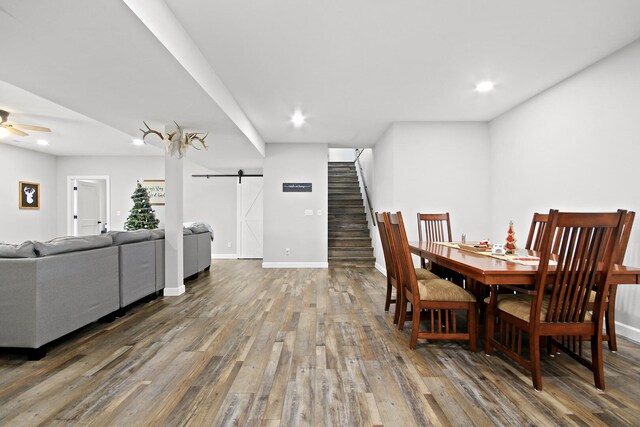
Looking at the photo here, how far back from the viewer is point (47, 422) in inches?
60.1

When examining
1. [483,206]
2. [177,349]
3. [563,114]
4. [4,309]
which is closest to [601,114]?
[563,114]

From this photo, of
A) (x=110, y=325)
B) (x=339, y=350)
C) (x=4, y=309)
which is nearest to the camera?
(x=4, y=309)

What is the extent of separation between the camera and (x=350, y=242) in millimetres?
6875

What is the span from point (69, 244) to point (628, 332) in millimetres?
4763

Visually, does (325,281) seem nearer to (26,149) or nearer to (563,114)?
(563,114)

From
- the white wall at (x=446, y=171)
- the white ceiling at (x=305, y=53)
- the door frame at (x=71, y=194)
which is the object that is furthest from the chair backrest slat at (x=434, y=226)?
the door frame at (x=71, y=194)

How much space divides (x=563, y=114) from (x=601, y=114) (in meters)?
0.49

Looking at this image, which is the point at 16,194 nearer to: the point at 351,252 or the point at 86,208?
the point at 86,208

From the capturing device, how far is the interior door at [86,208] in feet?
25.1

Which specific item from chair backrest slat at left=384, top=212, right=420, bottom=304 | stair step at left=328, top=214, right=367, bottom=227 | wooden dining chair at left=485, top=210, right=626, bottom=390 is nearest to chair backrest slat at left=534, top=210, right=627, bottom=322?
wooden dining chair at left=485, top=210, right=626, bottom=390

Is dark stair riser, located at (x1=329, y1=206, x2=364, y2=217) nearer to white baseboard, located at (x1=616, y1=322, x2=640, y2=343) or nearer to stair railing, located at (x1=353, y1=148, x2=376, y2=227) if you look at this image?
stair railing, located at (x1=353, y1=148, x2=376, y2=227)

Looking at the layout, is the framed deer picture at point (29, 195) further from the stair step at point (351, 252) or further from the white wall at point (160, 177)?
the stair step at point (351, 252)

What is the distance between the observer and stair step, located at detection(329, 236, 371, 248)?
270 inches

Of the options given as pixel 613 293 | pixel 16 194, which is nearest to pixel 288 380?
pixel 613 293
